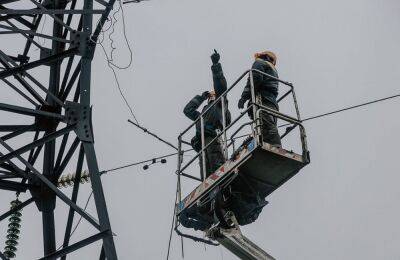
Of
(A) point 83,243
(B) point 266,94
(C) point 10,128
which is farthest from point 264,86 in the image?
(A) point 83,243

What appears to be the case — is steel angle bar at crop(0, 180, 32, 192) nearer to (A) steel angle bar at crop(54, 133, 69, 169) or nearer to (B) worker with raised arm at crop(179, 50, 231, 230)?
(A) steel angle bar at crop(54, 133, 69, 169)

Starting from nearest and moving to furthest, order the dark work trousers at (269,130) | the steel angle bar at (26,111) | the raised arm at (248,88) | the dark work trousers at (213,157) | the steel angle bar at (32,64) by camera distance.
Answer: the steel angle bar at (32,64), the steel angle bar at (26,111), the dark work trousers at (269,130), the raised arm at (248,88), the dark work trousers at (213,157)

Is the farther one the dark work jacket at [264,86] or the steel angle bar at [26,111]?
the dark work jacket at [264,86]

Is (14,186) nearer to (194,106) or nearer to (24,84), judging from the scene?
(24,84)

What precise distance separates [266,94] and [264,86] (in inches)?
5.7

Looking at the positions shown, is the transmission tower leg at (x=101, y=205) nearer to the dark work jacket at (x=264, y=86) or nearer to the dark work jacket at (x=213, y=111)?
the dark work jacket at (x=264, y=86)

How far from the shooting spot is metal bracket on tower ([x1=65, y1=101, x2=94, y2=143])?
361 inches

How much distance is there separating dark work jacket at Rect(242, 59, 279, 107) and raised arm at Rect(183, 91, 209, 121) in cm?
176

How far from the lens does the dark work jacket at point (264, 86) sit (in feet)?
37.2

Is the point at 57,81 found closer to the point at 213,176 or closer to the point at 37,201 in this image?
the point at 37,201

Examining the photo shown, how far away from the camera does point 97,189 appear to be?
28.3 ft

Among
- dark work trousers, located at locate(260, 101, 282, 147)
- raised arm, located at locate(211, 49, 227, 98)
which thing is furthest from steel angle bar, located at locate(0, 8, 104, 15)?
dark work trousers, located at locate(260, 101, 282, 147)

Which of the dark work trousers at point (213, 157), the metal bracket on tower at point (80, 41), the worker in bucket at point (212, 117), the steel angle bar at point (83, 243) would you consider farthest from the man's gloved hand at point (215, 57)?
the steel angle bar at point (83, 243)

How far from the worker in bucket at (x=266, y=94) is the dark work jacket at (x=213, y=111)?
595mm
